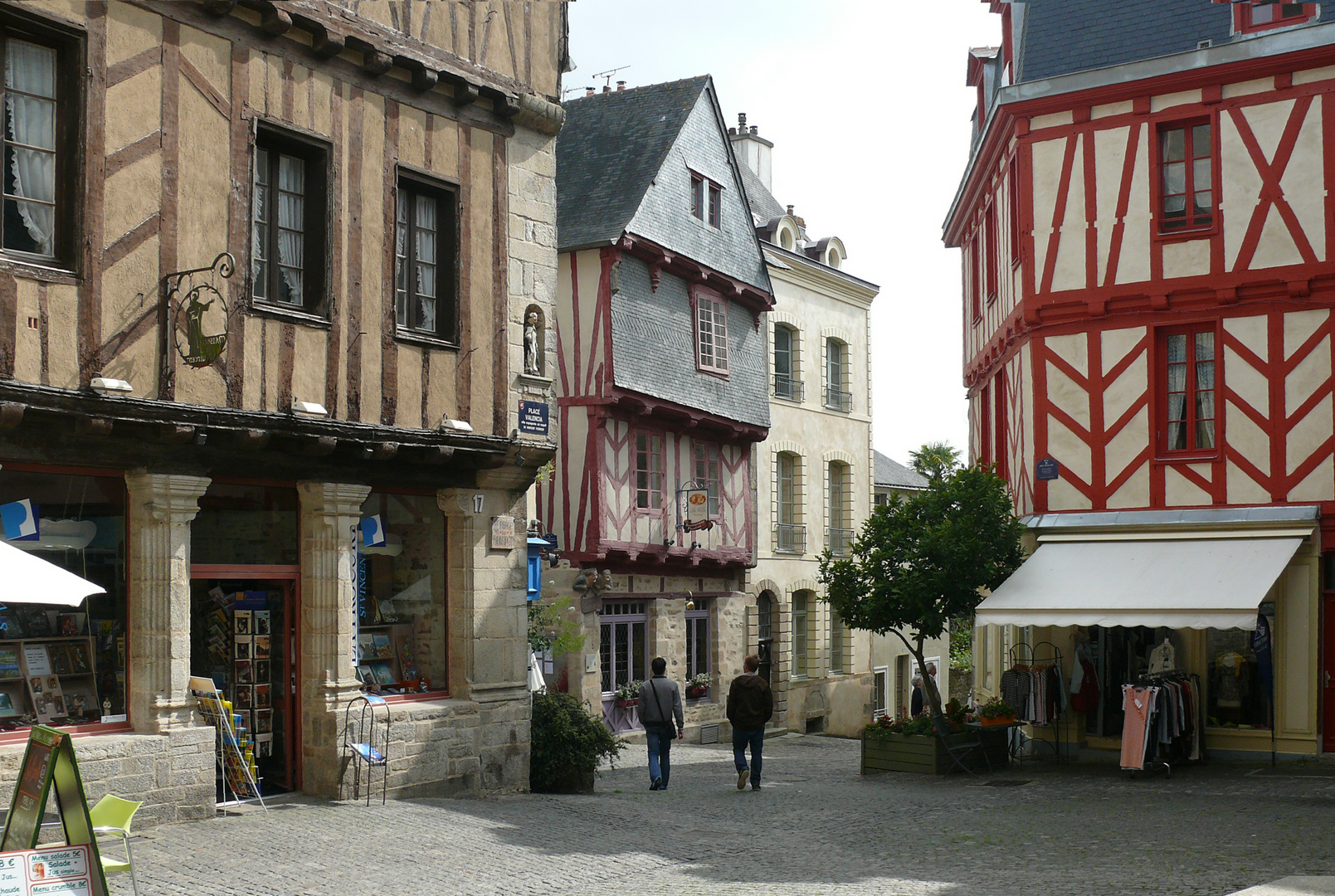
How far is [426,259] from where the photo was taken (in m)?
11.5

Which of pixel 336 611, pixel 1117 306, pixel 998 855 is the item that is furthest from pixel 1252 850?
pixel 1117 306

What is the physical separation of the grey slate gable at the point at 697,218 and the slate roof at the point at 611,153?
A: 0.20m

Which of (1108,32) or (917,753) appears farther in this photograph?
(1108,32)

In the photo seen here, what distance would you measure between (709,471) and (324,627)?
12.8m

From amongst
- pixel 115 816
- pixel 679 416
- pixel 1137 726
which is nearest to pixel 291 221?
pixel 115 816

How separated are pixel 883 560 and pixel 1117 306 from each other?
3.80 m

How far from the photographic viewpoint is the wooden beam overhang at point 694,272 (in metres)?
20.5

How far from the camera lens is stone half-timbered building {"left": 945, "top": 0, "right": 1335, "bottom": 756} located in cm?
1405

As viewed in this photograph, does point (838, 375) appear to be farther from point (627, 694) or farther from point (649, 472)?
point (627, 694)

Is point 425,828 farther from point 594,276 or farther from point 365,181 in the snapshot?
point 594,276

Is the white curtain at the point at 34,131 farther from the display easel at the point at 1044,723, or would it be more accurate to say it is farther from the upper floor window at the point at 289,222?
the display easel at the point at 1044,723

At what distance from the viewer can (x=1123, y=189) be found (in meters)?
15.1

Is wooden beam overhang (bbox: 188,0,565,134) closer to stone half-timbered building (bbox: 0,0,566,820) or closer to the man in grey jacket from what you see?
stone half-timbered building (bbox: 0,0,566,820)

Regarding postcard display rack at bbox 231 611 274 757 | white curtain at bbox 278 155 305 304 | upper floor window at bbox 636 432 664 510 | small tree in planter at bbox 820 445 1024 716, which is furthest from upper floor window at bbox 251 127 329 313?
upper floor window at bbox 636 432 664 510
